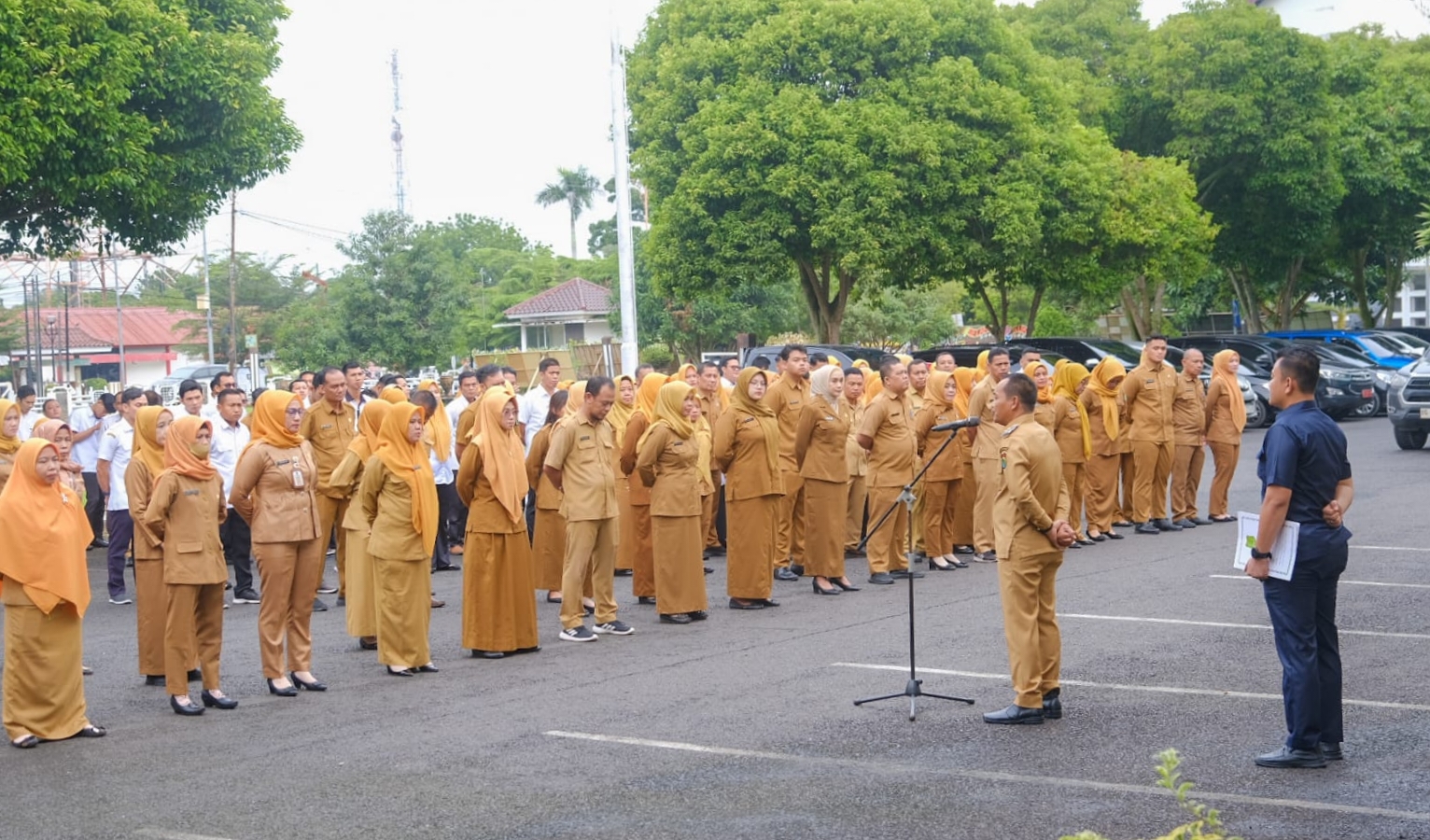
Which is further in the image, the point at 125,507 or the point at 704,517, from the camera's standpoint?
the point at 704,517

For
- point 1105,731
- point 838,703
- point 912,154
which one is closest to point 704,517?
point 838,703

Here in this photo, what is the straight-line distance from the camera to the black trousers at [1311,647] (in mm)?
7012

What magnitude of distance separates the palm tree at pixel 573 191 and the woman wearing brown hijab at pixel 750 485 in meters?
86.8

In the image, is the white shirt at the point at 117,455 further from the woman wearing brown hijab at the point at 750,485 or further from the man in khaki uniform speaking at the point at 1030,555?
the man in khaki uniform speaking at the point at 1030,555

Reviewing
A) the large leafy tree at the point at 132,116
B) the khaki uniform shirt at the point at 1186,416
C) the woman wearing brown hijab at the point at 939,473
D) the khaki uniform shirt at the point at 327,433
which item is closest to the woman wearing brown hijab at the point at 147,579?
the khaki uniform shirt at the point at 327,433

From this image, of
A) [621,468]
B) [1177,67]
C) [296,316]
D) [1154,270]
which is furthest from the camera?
[296,316]

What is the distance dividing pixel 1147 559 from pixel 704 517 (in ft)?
13.6

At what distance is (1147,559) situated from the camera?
1412 centimetres

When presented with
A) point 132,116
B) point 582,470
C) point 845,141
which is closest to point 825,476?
point 582,470

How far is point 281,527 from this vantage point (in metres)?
9.40

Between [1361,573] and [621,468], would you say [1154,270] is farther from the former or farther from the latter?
[621,468]

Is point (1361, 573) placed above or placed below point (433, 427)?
below

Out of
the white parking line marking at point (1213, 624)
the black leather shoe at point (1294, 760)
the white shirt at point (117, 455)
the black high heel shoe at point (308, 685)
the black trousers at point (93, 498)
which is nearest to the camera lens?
the black leather shoe at point (1294, 760)

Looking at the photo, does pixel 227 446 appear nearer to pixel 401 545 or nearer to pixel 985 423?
pixel 401 545
